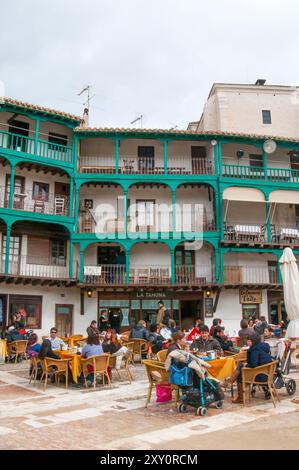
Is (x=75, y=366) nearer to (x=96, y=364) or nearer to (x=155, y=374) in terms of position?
(x=96, y=364)

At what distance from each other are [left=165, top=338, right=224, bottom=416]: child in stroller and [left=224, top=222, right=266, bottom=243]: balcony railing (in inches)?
677

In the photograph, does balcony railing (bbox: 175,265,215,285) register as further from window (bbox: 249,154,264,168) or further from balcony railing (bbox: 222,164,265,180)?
window (bbox: 249,154,264,168)

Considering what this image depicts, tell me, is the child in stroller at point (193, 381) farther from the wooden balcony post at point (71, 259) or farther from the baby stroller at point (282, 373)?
the wooden balcony post at point (71, 259)

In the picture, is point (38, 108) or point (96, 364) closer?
point (96, 364)

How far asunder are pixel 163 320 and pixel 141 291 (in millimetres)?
4942

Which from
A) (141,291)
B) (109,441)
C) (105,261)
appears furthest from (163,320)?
(109,441)

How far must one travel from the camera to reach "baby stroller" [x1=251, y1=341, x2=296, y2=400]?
9.70 meters

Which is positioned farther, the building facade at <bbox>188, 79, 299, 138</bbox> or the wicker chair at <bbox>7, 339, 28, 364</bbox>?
the building facade at <bbox>188, 79, 299, 138</bbox>

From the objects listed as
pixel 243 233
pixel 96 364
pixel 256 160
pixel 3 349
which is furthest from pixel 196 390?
pixel 256 160

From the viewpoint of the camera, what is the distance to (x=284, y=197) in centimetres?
2678

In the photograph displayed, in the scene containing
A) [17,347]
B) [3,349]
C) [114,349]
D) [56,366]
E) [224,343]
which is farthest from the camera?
[3,349]

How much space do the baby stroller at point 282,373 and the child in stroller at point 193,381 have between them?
153cm

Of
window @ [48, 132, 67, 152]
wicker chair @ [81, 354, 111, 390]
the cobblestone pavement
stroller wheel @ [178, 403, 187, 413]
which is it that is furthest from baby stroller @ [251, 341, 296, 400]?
window @ [48, 132, 67, 152]

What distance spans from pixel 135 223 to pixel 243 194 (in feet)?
20.6
